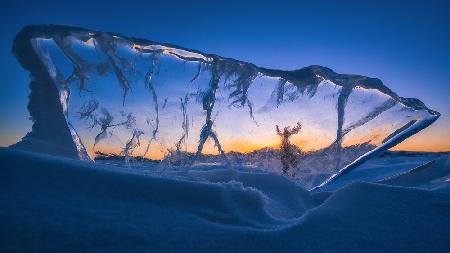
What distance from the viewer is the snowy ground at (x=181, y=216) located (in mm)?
839

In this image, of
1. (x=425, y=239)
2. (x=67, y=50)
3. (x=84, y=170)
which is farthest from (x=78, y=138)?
(x=425, y=239)

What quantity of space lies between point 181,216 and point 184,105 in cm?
206

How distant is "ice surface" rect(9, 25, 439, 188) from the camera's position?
291 cm

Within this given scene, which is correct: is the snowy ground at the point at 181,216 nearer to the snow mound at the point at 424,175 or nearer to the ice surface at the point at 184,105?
the snow mound at the point at 424,175

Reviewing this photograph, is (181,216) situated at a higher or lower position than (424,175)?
lower

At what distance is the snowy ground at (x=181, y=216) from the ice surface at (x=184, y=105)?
1581 mm

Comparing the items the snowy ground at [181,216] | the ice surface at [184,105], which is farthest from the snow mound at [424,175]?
the snowy ground at [181,216]

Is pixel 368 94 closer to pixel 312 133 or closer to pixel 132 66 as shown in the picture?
pixel 312 133

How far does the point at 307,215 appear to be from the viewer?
1157 mm

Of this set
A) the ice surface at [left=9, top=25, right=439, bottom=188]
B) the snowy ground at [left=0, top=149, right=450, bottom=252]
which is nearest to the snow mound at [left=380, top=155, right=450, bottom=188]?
the ice surface at [left=9, top=25, right=439, bottom=188]

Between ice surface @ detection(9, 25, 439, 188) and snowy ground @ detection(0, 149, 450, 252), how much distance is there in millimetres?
1581

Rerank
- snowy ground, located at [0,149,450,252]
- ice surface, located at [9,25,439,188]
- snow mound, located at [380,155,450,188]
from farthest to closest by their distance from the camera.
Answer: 1. ice surface, located at [9,25,439,188]
2. snow mound, located at [380,155,450,188]
3. snowy ground, located at [0,149,450,252]

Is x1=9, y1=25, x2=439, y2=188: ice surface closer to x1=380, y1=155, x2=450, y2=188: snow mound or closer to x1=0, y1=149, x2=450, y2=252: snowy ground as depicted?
x1=380, y1=155, x2=450, y2=188: snow mound

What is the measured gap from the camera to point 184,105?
120 inches
